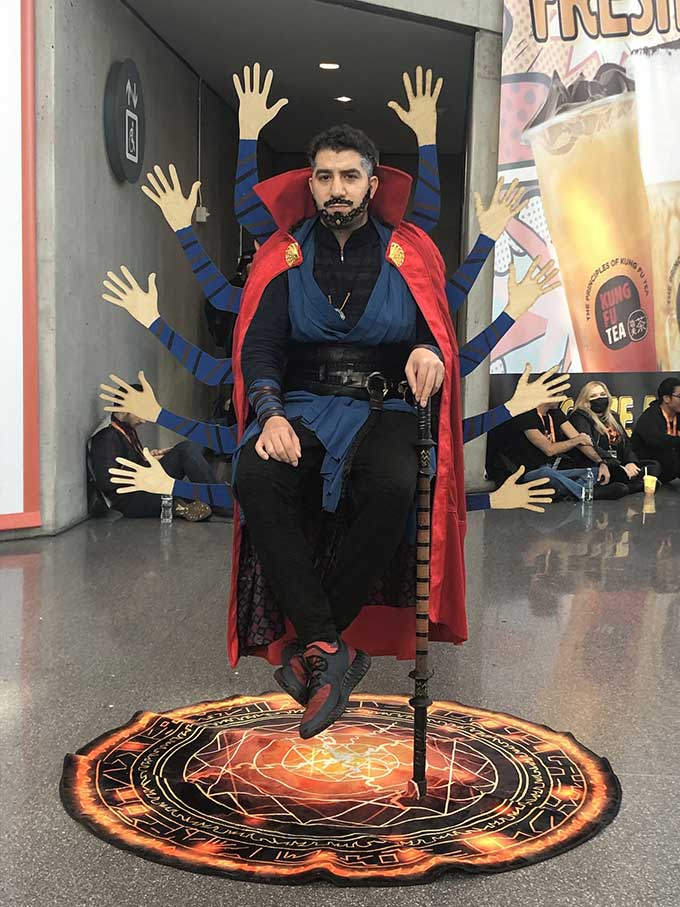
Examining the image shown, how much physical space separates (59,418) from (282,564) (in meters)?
3.75

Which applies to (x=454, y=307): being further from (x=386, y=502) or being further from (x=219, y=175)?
(x=219, y=175)

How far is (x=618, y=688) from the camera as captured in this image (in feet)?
11.3

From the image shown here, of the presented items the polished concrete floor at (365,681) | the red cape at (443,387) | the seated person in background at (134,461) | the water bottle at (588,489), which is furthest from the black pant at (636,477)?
the red cape at (443,387)

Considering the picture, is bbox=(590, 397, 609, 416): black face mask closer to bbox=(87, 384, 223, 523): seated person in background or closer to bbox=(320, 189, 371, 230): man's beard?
bbox=(87, 384, 223, 523): seated person in background

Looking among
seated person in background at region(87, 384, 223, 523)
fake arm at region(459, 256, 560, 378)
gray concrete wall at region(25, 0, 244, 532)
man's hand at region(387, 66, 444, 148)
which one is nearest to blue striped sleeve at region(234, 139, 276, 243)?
man's hand at region(387, 66, 444, 148)

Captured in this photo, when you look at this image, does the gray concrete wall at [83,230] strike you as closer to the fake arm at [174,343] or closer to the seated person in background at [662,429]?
the fake arm at [174,343]

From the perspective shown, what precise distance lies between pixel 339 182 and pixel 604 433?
5861mm

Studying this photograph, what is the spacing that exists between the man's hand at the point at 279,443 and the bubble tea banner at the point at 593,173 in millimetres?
5365

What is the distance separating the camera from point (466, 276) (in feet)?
10.5

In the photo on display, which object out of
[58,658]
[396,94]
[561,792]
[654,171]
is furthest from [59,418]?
[396,94]

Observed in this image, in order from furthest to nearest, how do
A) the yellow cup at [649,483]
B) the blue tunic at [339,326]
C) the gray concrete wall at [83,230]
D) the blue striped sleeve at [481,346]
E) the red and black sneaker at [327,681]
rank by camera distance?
the yellow cup at [649,483], the gray concrete wall at [83,230], the blue striped sleeve at [481,346], the blue tunic at [339,326], the red and black sneaker at [327,681]

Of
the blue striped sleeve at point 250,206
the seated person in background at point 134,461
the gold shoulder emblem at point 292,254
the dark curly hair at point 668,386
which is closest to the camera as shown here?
the gold shoulder emblem at point 292,254

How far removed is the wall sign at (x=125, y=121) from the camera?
6891mm

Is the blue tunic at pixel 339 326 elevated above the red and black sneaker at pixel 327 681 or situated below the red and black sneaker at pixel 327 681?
above
